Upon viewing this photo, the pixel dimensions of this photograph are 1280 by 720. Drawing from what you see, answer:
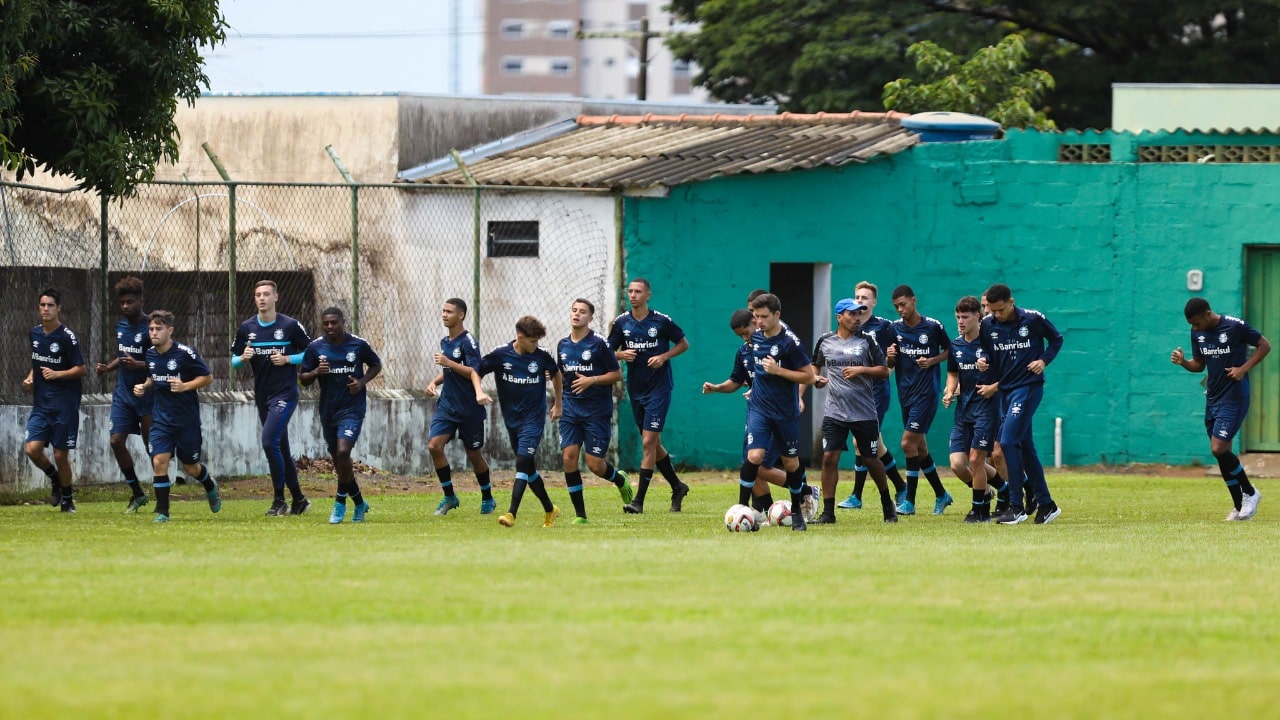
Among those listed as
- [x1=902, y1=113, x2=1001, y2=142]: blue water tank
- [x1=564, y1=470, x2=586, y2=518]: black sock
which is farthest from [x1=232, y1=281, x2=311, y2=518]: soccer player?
[x1=902, y1=113, x2=1001, y2=142]: blue water tank

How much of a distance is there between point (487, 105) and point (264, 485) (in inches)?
356

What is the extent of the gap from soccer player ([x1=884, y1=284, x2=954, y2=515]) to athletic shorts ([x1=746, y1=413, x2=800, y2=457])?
2836mm

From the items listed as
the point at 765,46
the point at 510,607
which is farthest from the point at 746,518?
the point at 765,46

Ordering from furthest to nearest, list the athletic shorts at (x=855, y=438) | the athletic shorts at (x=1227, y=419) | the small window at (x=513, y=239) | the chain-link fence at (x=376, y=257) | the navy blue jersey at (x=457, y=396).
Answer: the small window at (x=513, y=239) → the chain-link fence at (x=376, y=257) → the navy blue jersey at (x=457, y=396) → the athletic shorts at (x=1227, y=419) → the athletic shorts at (x=855, y=438)

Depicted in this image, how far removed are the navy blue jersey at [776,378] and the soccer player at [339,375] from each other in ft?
10.5

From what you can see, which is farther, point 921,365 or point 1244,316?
point 1244,316

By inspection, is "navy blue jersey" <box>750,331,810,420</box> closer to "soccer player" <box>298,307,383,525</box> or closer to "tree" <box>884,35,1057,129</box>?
"soccer player" <box>298,307,383,525</box>

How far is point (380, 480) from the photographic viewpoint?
20406 millimetres

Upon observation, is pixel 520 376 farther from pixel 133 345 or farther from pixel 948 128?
pixel 948 128

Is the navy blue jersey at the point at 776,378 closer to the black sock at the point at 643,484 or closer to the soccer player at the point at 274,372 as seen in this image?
the black sock at the point at 643,484

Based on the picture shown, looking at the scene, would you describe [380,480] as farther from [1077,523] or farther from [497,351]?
[1077,523]

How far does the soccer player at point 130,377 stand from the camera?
16.2m

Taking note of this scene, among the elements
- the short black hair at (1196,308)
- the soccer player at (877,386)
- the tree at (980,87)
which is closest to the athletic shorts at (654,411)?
the soccer player at (877,386)

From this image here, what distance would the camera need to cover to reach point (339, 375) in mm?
15641
